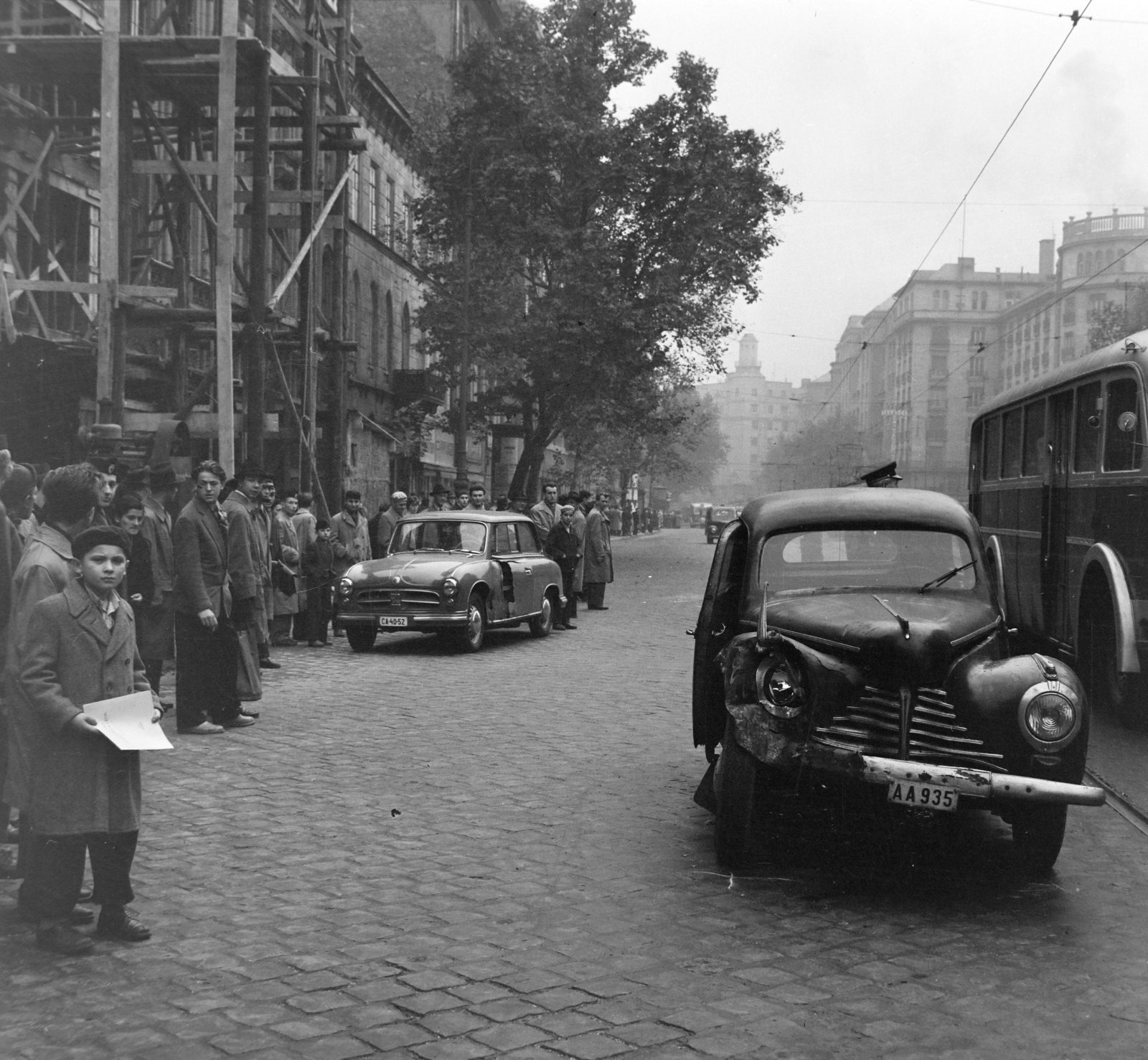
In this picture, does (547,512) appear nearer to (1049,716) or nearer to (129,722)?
(1049,716)

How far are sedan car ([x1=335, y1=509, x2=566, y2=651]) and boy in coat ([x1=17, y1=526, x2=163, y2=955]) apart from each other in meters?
10.3

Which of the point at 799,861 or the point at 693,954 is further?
the point at 799,861

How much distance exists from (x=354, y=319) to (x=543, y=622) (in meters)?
21.9

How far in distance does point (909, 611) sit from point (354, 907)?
2.80m

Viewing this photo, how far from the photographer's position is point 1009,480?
14.6 meters

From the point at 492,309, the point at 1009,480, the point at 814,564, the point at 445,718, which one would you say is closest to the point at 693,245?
the point at 492,309

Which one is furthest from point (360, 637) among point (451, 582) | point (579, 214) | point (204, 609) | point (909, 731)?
point (579, 214)

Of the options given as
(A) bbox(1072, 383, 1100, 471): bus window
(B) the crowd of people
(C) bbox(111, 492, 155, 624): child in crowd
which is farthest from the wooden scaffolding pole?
(A) bbox(1072, 383, 1100, 471): bus window

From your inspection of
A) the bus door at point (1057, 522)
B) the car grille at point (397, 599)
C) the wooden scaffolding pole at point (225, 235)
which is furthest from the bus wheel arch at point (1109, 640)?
the wooden scaffolding pole at point (225, 235)

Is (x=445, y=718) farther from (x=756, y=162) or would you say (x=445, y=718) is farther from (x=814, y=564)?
→ (x=756, y=162)

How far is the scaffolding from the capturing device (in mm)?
17969

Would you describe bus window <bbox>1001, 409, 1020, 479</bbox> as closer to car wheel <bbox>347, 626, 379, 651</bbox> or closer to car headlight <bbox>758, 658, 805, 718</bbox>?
car wheel <bbox>347, 626, 379, 651</bbox>

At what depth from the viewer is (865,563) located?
7184 millimetres

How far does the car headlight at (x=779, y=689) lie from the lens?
19.4ft
